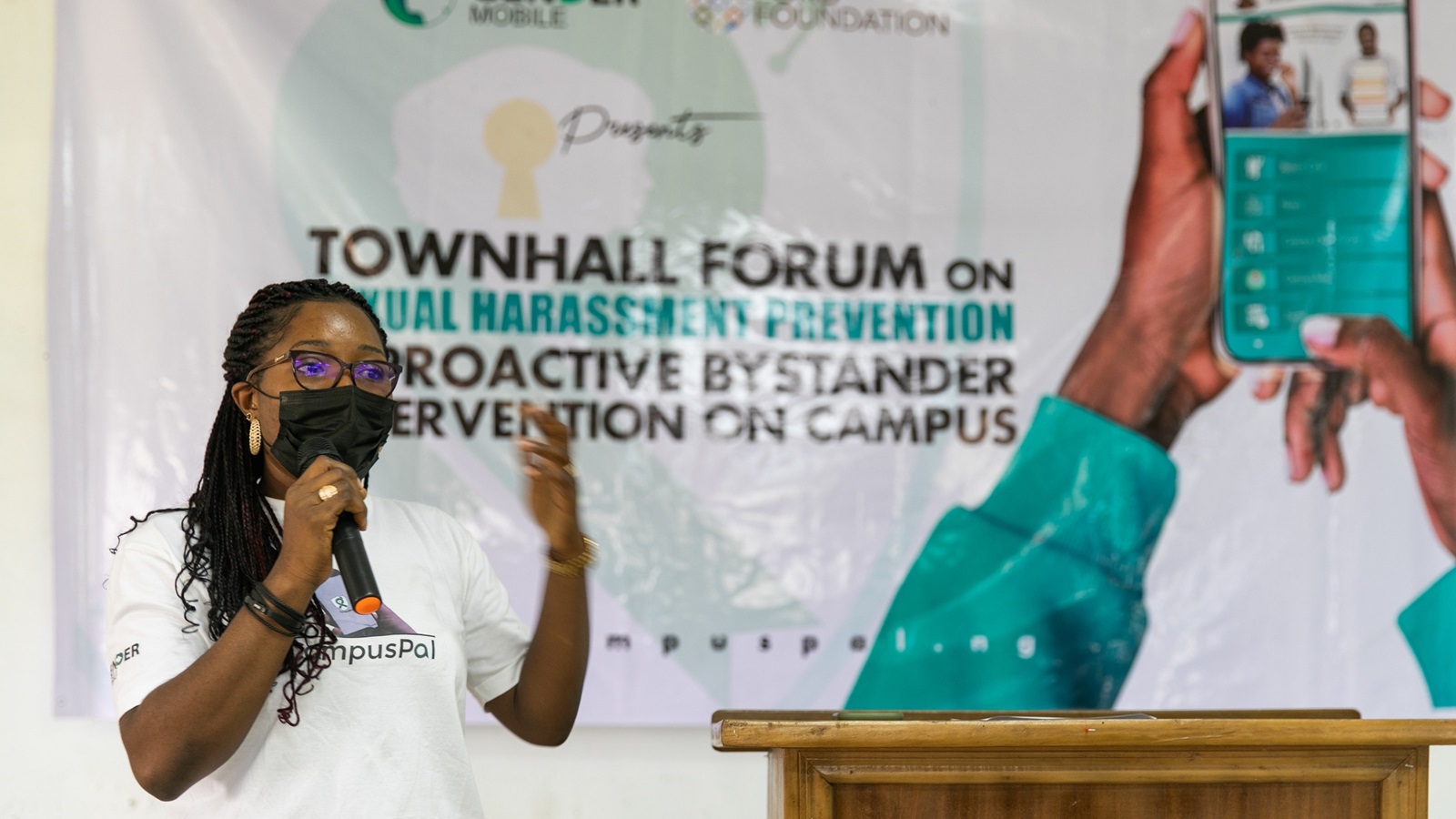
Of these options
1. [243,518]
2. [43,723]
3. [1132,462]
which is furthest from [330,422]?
[1132,462]

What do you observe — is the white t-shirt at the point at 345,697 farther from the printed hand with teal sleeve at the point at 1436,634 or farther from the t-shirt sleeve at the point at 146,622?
the printed hand with teal sleeve at the point at 1436,634

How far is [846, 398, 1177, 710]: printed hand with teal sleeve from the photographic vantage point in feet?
9.12

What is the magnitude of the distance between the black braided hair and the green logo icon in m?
1.30

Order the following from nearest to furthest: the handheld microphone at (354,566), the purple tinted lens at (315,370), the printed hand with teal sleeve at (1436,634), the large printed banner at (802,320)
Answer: the handheld microphone at (354,566)
the purple tinted lens at (315,370)
the large printed banner at (802,320)
the printed hand with teal sleeve at (1436,634)

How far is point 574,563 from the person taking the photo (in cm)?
165

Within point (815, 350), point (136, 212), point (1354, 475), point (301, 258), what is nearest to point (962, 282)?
point (815, 350)

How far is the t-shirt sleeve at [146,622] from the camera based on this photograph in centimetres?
139

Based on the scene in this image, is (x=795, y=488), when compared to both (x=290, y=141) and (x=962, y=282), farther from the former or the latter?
(x=290, y=141)

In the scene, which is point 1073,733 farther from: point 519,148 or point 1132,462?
point 519,148

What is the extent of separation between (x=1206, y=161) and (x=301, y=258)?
6.27 feet

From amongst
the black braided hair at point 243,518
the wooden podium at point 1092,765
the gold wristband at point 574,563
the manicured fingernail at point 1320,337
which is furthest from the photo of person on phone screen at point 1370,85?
the black braided hair at point 243,518

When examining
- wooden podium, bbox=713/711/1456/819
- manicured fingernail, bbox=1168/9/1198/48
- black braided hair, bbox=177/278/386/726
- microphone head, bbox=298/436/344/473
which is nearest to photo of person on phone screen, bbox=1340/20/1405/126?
manicured fingernail, bbox=1168/9/1198/48

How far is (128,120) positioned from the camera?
271 centimetres

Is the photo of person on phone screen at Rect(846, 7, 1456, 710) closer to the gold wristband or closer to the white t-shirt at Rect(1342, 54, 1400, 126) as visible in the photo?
the white t-shirt at Rect(1342, 54, 1400, 126)
